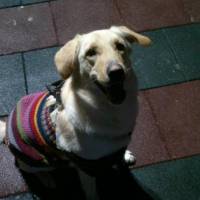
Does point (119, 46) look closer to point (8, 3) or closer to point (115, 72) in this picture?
point (115, 72)

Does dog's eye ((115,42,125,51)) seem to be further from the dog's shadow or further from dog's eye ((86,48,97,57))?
the dog's shadow

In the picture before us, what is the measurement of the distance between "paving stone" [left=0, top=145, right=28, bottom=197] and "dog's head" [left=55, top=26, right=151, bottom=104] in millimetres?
1218

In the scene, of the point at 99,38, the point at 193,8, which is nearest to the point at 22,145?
the point at 99,38

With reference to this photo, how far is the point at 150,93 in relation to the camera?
3648mm

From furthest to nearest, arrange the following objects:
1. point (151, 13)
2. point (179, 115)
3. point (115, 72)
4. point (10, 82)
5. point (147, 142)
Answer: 1. point (151, 13)
2. point (10, 82)
3. point (179, 115)
4. point (147, 142)
5. point (115, 72)

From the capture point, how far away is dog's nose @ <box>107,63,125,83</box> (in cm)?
218

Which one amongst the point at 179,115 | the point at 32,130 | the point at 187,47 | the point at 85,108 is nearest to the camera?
A: the point at 85,108

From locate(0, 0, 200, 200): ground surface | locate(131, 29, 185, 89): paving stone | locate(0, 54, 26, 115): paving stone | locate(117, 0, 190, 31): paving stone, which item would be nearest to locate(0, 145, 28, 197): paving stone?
locate(0, 0, 200, 200): ground surface

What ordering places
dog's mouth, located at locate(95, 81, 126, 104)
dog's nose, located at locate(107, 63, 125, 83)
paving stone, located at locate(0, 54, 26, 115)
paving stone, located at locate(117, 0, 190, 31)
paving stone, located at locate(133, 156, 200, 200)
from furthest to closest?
paving stone, located at locate(117, 0, 190, 31) < paving stone, located at locate(0, 54, 26, 115) < paving stone, located at locate(133, 156, 200, 200) < dog's mouth, located at locate(95, 81, 126, 104) < dog's nose, located at locate(107, 63, 125, 83)

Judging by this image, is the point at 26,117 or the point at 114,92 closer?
the point at 114,92

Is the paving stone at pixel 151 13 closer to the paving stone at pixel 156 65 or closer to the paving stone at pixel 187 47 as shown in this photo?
the paving stone at pixel 187 47

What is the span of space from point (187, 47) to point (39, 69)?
148 centimetres

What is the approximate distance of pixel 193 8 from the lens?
171 inches

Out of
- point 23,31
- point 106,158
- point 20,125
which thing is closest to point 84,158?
point 106,158
